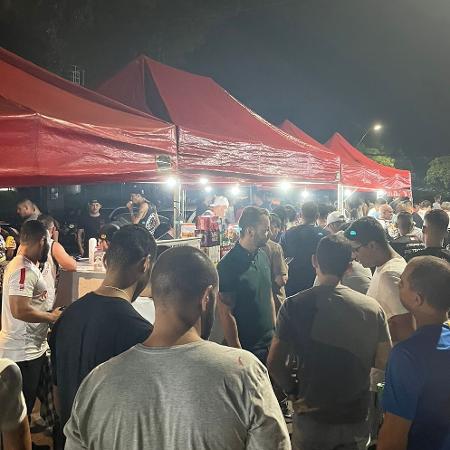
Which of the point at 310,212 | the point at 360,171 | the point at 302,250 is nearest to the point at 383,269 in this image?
the point at 302,250

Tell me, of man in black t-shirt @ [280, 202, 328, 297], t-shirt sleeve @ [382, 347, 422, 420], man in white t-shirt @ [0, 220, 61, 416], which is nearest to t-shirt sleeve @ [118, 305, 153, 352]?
t-shirt sleeve @ [382, 347, 422, 420]

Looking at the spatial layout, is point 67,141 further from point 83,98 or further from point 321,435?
point 321,435

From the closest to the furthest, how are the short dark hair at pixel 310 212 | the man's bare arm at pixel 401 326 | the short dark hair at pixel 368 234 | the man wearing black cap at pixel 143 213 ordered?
the man's bare arm at pixel 401 326, the short dark hair at pixel 368 234, the man wearing black cap at pixel 143 213, the short dark hair at pixel 310 212

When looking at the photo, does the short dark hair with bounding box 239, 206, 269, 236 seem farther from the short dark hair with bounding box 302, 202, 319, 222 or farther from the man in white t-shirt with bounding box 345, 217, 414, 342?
the short dark hair with bounding box 302, 202, 319, 222

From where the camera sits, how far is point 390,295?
3.48 meters

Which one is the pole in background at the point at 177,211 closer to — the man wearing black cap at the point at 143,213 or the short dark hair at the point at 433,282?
the man wearing black cap at the point at 143,213

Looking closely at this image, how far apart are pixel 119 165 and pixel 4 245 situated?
3.82 meters

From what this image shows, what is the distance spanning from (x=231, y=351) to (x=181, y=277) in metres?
0.33

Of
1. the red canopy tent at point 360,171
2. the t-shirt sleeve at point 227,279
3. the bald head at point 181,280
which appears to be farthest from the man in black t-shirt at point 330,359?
the red canopy tent at point 360,171

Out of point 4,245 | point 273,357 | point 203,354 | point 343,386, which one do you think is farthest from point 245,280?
point 4,245

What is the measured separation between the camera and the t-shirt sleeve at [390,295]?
134 inches

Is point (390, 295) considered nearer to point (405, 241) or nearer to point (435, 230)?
point (435, 230)

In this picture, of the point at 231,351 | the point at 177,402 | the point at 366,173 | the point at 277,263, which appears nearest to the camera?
the point at 177,402

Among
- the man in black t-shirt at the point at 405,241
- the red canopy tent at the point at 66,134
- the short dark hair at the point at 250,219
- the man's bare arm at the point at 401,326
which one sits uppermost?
the red canopy tent at the point at 66,134
